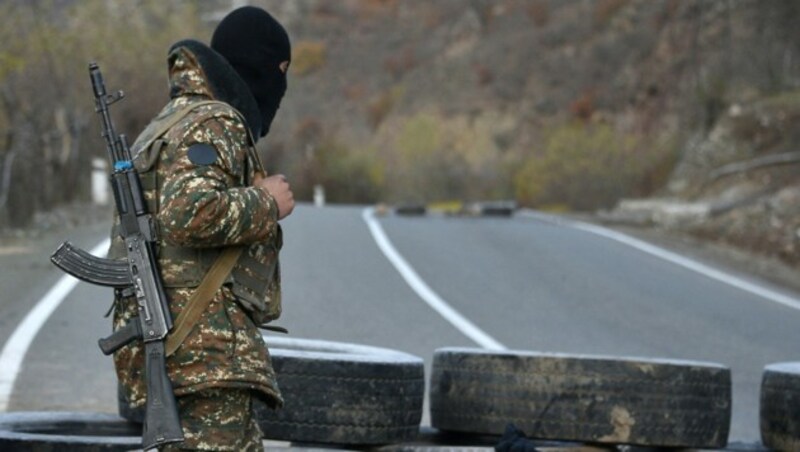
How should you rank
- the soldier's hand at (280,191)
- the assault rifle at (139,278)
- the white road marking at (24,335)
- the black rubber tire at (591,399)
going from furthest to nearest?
the white road marking at (24,335) < the black rubber tire at (591,399) < the soldier's hand at (280,191) < the assault rifle at (139,278)

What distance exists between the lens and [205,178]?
455 centimetres

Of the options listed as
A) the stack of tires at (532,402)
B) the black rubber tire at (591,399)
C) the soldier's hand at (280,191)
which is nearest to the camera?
the soldier's hand at (280,191)

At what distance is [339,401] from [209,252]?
2364mm

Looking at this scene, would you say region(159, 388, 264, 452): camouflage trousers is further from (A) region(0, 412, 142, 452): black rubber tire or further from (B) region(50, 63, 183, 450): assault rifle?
(A) region(0, 412, 142, 452): black rubber tire

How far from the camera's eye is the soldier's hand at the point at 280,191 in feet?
15.4

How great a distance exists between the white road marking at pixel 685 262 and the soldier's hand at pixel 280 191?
1355 cm

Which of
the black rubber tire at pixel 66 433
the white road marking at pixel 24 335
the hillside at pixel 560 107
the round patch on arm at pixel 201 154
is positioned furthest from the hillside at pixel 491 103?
the round patch on arm at pixel 201 154

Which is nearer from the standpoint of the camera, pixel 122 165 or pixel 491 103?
pixel 122 165

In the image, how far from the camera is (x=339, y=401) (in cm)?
691

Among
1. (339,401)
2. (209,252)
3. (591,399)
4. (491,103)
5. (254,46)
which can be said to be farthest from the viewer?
(491,103)

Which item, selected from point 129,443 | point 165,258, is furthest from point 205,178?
point 129,443

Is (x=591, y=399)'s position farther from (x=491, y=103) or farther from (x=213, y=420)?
(x=491, y=103)

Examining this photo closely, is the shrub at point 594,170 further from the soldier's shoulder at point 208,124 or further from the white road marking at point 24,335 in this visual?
the soldier's shoulder at point 208,124

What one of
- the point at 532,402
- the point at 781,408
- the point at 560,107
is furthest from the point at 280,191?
the point at 560,107
